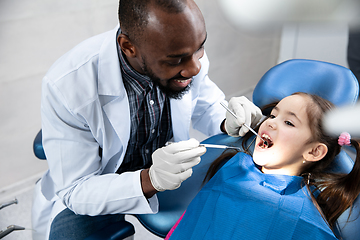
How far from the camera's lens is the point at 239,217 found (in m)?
1.08

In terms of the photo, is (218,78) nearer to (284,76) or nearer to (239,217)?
(284,76)

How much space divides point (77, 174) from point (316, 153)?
35.5 inches

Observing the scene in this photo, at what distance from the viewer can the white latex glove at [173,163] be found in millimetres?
1087

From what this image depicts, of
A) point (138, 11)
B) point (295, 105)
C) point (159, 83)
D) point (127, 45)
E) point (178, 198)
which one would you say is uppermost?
point (138, 11)

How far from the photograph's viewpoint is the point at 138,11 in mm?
967

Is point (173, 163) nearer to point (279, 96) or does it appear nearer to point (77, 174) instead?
point (77, 174)

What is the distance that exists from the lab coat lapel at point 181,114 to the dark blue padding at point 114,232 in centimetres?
53

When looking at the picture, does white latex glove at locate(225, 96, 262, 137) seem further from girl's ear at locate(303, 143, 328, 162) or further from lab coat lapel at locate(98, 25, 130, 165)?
lab coat lapel at locate(98, 25, 130, 165)

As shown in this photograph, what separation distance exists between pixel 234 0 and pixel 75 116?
3.36 ft

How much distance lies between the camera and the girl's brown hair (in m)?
1.07

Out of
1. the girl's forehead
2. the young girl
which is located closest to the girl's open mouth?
the young girl

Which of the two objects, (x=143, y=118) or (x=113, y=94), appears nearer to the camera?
(x=113, y=94)

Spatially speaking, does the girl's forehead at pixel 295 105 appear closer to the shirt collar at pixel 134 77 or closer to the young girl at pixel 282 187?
the young girl at pixel 282 187

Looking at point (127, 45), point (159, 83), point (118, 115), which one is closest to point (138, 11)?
point (127, 45)
